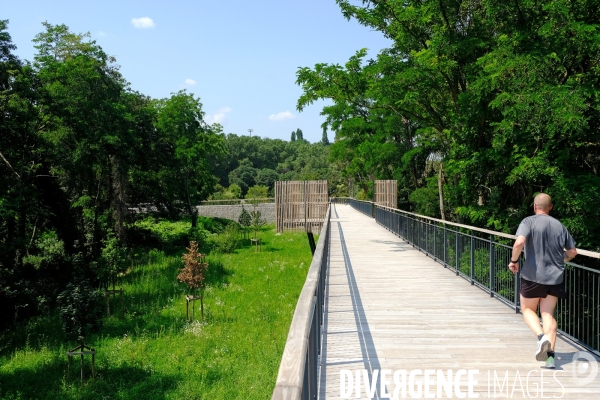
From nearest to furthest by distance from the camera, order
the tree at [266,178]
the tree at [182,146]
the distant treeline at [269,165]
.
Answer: the tree at [182,146]
the distant treeline at [269,165]
the tree at [266,178]

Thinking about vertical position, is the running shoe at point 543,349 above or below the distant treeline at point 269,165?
below

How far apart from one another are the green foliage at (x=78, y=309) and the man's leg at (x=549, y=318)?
14.1m

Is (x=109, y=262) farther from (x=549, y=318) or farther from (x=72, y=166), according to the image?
(x=549, y=318)

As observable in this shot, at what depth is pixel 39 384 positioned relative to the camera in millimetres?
14078

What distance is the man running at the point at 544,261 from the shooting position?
5.10 metres

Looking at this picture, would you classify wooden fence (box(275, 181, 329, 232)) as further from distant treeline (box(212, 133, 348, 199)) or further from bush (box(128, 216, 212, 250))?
distant treeline (box(212, 133, 348, 199))

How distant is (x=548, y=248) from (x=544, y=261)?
139 millimetres

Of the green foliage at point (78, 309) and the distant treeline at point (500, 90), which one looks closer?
the distant treeline at point (500, 90)

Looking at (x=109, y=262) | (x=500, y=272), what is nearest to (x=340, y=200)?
(x=109, y=262)

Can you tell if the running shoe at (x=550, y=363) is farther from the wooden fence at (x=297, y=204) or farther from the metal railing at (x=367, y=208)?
the wooden fence at (x=297, y=204)

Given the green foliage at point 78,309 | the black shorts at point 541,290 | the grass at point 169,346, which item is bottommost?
the grass at point 169,346

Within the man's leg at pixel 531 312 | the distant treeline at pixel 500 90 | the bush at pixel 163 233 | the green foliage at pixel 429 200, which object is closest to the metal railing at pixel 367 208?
the green foliage at pixel 429 200

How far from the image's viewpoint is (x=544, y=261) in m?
5.14

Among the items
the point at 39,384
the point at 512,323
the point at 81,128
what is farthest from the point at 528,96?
the point at 81,128
